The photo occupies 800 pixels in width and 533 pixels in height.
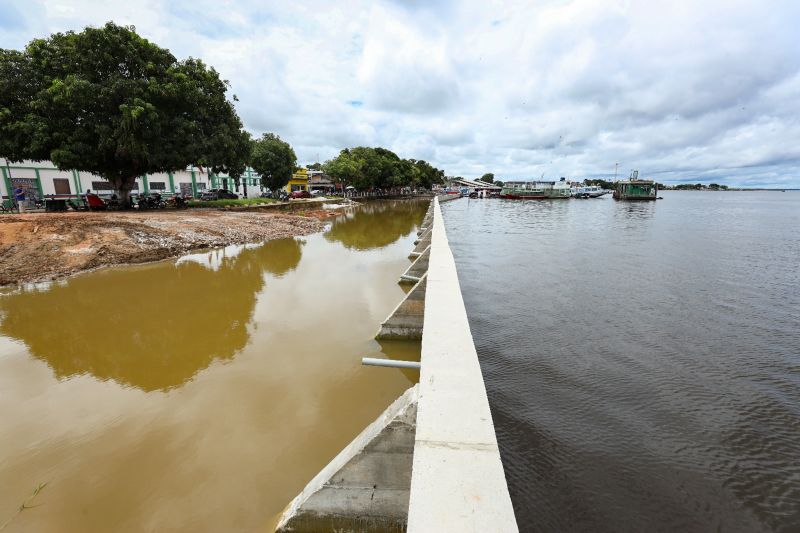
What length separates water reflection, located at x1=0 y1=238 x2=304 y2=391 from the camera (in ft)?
24.5

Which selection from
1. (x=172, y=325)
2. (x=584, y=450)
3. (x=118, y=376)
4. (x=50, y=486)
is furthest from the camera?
(x=172, y=325)

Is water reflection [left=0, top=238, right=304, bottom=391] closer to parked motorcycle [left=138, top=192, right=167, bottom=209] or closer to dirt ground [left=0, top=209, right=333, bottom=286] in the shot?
dirt ground [left=0, top=209, right=333, bottom=286]

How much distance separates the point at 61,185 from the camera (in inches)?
1511

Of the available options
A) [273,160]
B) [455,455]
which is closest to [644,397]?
[455,455]

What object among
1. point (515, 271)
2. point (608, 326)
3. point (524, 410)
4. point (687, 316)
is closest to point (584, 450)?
point (524, 410)

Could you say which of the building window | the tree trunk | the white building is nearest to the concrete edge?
the tree trunk

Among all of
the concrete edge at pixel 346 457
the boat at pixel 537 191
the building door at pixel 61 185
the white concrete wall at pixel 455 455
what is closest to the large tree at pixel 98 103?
the building door at pixel 61 185

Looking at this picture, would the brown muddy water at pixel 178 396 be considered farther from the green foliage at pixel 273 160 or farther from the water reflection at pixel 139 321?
the green foliage at pixel 273 160

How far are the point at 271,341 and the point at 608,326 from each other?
29.3ft

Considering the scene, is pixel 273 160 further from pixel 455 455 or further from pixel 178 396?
pixel 455 455

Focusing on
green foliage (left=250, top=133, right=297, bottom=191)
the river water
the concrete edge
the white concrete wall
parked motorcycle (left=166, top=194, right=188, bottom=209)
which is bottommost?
the river water

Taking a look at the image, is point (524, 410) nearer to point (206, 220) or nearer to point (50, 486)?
point (50, 486)

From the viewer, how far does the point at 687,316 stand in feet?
36.0

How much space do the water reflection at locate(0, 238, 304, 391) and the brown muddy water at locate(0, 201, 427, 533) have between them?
0.05 meters
